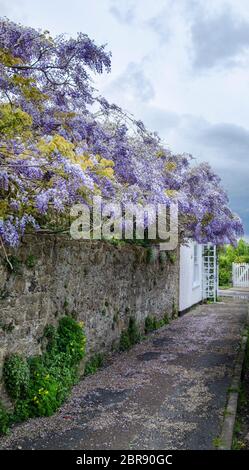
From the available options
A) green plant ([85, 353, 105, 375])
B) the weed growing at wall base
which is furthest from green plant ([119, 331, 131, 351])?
the weed growing at wall base

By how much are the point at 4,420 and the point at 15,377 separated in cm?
46

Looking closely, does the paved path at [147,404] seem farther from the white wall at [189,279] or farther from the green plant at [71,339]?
the white wall at [189,279]

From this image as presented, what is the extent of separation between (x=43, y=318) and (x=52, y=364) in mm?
610

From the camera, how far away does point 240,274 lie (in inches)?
1081

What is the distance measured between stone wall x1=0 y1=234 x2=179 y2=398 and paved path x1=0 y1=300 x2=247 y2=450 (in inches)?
31.1

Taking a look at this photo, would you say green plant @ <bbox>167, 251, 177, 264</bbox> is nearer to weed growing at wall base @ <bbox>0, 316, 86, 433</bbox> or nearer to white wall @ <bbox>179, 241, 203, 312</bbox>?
white wall @ <bbox>179, 241, 203, 312</bbox>

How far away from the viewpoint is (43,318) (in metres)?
6.38

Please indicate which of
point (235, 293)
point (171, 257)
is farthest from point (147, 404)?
point (235, 293)

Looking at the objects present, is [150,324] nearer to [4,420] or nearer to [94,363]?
[94,363]

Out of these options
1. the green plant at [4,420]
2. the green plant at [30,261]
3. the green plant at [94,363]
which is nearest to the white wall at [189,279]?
the green plant at [94,363]

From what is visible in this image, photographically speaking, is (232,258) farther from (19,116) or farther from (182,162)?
A: (19,116)
